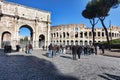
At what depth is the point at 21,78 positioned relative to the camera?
267 inches

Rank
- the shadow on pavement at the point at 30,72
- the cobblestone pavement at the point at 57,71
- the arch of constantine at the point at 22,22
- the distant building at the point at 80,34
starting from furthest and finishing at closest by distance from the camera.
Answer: the distant building at the point at 80,34
the arch of constantine at the point at 22,22
the cobblestone pavement at the point at 57,71
the shadow on pavement at the point at 30,72

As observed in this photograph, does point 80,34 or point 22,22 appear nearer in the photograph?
point 22,22

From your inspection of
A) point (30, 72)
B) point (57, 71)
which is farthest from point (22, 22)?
point (30, 72)

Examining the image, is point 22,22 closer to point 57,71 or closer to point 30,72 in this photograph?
point 57,71

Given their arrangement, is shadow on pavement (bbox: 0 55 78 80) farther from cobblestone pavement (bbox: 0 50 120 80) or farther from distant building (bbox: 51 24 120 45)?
distant building (bbox: 51 24 120 45)

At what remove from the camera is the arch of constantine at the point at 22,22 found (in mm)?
31966

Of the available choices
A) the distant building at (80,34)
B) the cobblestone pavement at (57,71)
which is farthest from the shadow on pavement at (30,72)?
the distant building at (80,34)

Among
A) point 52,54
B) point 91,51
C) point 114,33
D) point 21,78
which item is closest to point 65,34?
point 114,33

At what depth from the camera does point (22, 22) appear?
3444 cm

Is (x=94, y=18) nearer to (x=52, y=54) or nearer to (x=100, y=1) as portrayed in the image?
(x=100, y=1)

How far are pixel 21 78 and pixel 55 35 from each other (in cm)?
5684

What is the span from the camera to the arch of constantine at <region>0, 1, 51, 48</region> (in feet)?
105

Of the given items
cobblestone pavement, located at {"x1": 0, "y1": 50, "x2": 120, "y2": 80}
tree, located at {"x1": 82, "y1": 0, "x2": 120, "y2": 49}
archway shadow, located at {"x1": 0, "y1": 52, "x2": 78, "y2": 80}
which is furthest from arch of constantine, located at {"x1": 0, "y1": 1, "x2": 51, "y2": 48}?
archway shadow, located at {"x1": 0, "y1": 52, "x2": 78, "y2": 80}

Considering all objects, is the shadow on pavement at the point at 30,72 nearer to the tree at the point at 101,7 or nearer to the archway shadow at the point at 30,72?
the archway shadow at the point at 30,72
